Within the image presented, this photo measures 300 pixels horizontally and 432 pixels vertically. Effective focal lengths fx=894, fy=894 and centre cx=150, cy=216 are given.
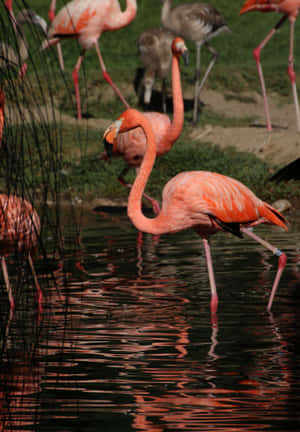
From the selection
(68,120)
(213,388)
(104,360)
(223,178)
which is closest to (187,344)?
(104,360)

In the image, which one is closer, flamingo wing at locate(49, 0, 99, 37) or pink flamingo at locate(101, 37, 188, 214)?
pink flamingo at locate(101, 37, 188, 214)

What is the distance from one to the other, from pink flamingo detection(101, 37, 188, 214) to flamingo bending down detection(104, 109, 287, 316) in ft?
6.03

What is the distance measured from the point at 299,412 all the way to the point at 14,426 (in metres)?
1.13

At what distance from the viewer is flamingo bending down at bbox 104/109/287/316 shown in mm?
5922

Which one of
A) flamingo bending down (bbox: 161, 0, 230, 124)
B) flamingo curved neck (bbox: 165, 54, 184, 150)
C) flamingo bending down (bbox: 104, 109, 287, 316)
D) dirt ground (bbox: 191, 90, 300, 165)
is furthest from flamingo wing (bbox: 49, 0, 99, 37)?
flamingo bending down (bbox: 104, 109, 287, 316)

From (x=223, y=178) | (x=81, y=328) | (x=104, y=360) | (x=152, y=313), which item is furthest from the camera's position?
(x=223, y=178)

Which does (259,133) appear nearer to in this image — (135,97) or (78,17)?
(78,17)

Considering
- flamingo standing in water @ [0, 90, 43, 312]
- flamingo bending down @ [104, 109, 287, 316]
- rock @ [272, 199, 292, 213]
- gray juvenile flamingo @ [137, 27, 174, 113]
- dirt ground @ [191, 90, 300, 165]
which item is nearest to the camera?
flamingo standing in water @ [0, 90, 43, 312]

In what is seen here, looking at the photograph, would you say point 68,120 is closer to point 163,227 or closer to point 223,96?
point 223,96

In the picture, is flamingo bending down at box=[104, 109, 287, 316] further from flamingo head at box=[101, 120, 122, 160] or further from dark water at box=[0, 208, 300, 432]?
dark water at box=[0, 208, 300, 432]

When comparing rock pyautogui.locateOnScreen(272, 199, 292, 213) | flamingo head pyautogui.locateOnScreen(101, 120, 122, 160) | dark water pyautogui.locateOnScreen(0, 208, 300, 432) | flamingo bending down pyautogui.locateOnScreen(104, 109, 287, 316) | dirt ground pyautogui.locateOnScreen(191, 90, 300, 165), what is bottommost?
rock pyautogui.locateOnScreen(272, 199, 292, 213)

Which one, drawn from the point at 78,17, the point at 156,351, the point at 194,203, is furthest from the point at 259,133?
the point at 156,351

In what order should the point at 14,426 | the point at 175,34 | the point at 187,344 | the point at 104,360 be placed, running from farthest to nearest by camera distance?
1. the point at 175,34
2. the point at 187,344
3. the point at 104,360
4. the point at 14,426

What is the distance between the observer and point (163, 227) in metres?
5.92
